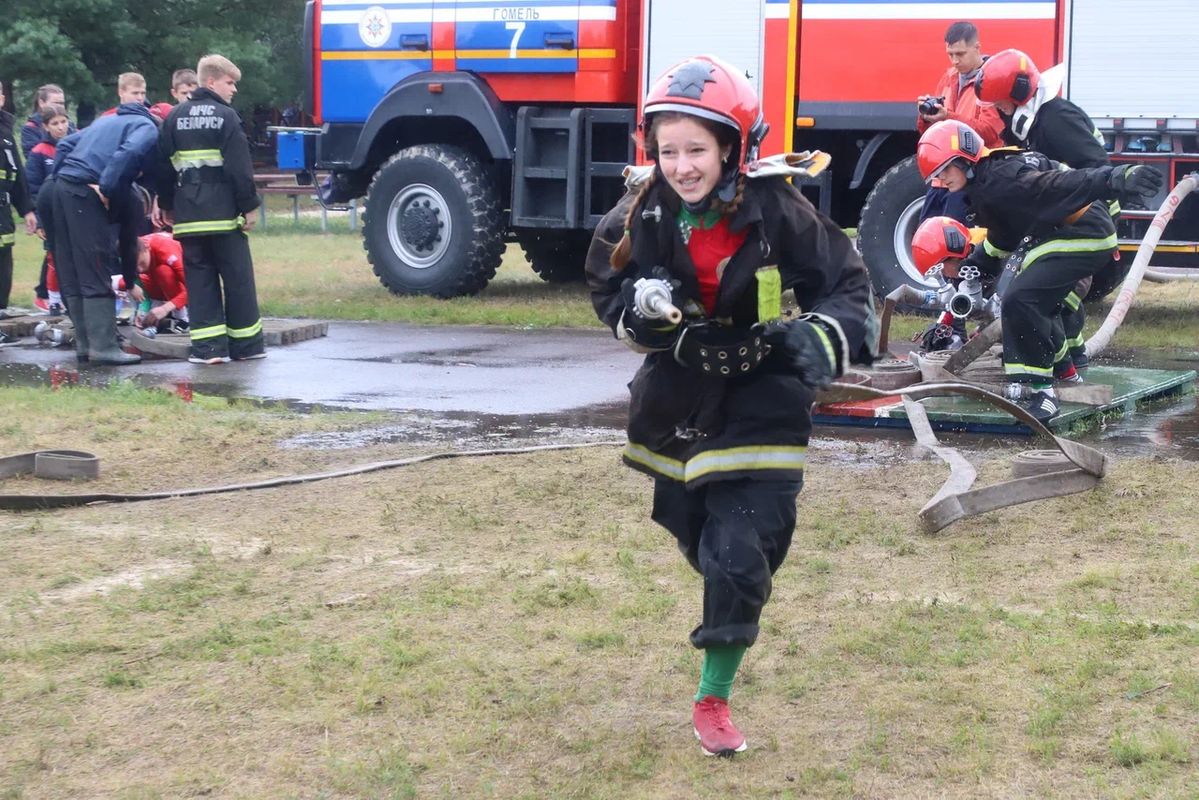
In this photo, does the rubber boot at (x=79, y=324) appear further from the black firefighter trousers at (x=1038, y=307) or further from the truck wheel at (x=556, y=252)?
the black firefighter trousers at (x=1038, y=307)

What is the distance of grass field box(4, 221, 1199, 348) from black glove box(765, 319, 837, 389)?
7872 millimetres

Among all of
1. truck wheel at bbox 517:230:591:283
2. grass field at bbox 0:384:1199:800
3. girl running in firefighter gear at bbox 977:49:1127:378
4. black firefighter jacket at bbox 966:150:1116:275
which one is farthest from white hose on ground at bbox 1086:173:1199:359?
truck wheel at bbox 517:230:591:283

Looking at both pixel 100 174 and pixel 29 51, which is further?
pixel 29 51

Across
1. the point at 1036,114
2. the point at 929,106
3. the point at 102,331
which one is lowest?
the point at 102,331

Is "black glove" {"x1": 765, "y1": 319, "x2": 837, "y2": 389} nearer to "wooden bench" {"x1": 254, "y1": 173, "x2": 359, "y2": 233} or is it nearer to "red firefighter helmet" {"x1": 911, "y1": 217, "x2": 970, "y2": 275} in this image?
"red firefighter helmet" {"x1": 911, "y1": 217, "x2": 970, "y2": 275}

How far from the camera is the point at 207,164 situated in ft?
33.5

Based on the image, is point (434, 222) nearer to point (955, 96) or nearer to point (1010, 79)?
point (955, 96)

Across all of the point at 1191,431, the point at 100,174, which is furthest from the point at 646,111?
the point at 100,174

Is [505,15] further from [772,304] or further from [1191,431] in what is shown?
[772,304]

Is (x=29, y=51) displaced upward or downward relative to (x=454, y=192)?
upward

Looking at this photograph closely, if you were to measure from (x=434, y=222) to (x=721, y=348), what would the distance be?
10246 millimetres

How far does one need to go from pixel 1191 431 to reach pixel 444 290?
7602mm

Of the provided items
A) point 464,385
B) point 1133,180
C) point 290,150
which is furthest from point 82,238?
point 1133,180

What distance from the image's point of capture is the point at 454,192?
13.5 metres
